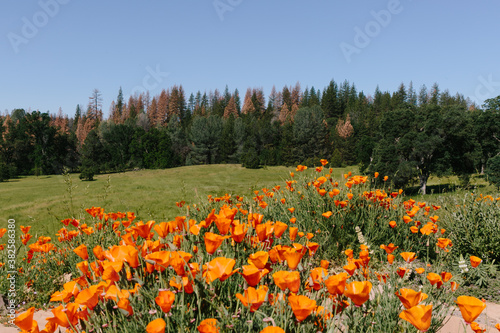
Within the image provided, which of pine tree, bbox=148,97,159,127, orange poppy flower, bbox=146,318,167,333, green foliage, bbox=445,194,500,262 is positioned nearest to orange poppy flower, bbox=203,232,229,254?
orange poppy flower, bbox=146,318,167,333

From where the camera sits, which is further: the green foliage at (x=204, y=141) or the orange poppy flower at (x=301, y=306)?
the green foliage at (x=204, y=141)

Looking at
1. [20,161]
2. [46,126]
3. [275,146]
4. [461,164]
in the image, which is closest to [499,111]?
[461,164]

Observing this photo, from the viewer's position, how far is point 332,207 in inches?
146

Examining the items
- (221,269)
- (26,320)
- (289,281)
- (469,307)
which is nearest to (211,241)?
(221,269)

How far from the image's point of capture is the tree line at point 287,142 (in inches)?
968

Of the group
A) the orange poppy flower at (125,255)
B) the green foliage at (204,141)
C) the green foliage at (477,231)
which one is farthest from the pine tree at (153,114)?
the orange poppy flower at (125,255)

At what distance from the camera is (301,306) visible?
1026 mm

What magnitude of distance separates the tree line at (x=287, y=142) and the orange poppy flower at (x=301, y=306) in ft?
76.8

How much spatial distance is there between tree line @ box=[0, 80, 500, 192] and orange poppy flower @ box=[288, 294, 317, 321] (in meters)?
23.4

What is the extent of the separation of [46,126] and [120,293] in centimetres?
4323

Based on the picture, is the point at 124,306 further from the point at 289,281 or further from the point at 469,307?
the point at 469,307

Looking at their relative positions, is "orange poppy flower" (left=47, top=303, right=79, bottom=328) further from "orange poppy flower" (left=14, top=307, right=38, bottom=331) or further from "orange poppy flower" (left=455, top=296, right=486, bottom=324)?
"orange poppy flower" (left=455, top=296, right=486, bottom=324)

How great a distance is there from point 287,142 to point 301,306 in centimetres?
4551

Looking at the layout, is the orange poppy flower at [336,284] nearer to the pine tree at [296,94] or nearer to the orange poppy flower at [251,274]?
the orange poppy flower at [251,274]
